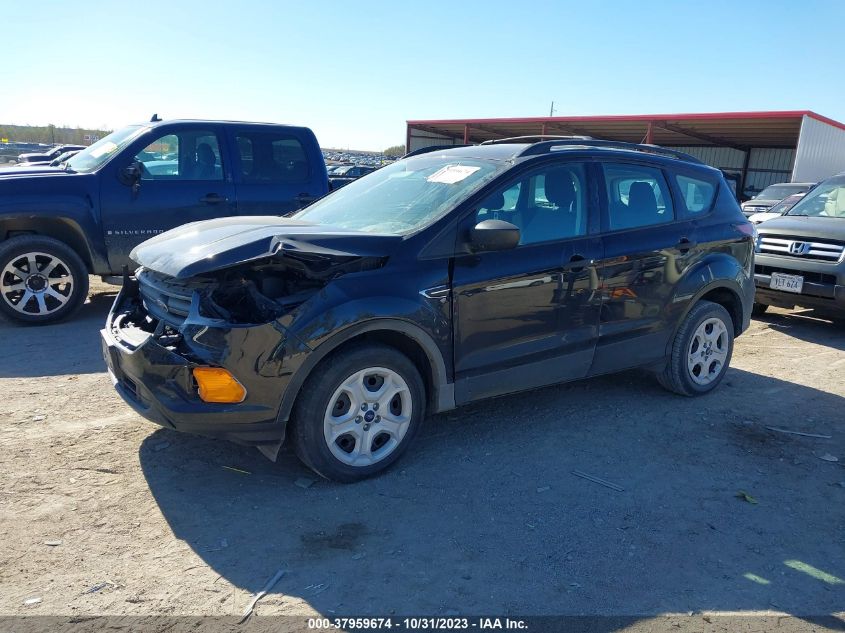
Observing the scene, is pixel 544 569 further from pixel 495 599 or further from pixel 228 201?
pixel 228 201

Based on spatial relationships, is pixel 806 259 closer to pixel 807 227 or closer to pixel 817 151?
pixel 807 227

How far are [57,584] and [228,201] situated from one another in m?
5.34

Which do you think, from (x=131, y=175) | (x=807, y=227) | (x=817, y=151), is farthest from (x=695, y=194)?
(x=817, y=151)

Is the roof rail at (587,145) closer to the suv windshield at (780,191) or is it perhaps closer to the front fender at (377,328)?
the front fender at (377,328)

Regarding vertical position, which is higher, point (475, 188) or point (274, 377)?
point (475, 188)

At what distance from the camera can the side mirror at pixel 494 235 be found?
3848 millimetres

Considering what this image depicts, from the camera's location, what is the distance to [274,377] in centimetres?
344

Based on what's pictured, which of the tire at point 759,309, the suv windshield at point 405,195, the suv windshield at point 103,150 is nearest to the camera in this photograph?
the suv windshield at point 405,195

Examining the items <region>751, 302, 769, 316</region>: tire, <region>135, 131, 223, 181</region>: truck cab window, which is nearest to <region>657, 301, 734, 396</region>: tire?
<region>751, 302, 769, 316</region>: tire

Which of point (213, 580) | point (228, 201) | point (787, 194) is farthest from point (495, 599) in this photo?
point (787, 194)

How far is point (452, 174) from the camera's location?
4.49 m

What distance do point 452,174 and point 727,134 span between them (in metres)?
25.9

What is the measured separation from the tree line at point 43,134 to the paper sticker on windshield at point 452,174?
75768 mm

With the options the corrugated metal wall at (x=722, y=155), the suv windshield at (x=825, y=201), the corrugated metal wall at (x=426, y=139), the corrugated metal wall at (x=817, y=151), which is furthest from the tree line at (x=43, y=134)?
the suv windshield at (x=825, y=201)
